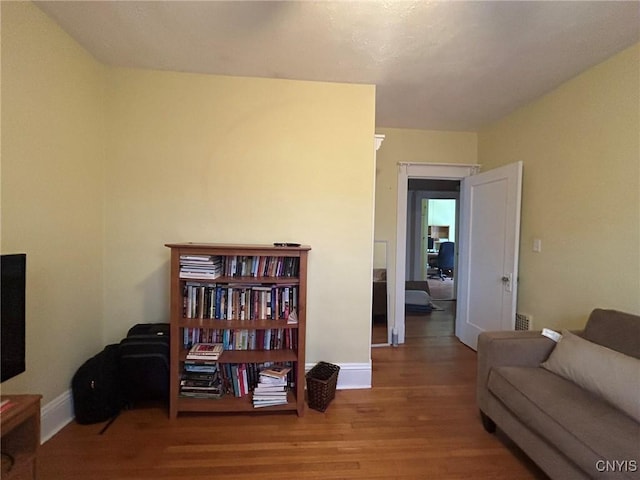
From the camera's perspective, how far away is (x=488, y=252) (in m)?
3.34

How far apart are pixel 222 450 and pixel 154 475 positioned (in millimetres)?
352

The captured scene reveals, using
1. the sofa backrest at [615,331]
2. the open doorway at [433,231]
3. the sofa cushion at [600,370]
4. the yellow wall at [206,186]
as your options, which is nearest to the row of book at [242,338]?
the yellow wall at [206,186]

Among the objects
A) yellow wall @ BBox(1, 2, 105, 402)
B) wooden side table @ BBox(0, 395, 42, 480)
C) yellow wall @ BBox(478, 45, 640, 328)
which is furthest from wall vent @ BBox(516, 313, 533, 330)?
yellow wall @ BBox(1, 2, 105, 402)

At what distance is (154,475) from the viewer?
1.64 metres

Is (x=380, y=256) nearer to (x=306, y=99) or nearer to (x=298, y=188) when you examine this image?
(x=298, y=188)

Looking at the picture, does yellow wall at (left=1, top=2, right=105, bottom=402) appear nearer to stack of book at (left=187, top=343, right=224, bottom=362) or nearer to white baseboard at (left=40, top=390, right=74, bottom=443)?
white baseboard at (left=40, top=390, right=74, bottom=443)

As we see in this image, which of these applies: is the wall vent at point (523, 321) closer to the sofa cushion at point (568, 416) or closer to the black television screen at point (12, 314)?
the sofa cushion at point (568, 416)

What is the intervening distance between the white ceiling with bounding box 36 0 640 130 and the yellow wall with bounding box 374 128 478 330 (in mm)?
1029

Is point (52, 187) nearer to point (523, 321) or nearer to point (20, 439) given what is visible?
point (20, 439)

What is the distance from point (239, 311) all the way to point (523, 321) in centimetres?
257

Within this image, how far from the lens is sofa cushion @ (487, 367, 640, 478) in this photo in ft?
4.15

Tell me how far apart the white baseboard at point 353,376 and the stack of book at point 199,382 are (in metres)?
0.76

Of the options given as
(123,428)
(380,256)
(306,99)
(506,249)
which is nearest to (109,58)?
(306,99)

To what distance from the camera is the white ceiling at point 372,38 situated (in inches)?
66.9
